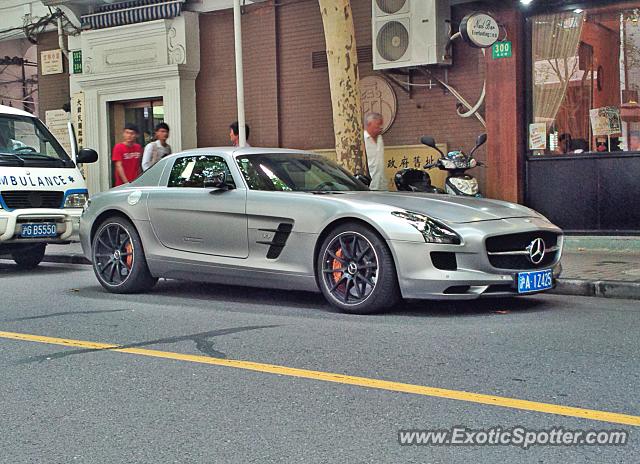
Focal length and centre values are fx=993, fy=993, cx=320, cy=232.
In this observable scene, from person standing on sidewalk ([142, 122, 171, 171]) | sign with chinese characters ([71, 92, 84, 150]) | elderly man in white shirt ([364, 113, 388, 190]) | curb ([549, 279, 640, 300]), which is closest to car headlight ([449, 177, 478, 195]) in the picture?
elderly man in white shirt ([364, 113, 388, 190])

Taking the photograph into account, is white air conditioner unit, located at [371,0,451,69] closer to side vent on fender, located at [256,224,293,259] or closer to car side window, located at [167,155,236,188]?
car side window, located at [167,155,236,188]

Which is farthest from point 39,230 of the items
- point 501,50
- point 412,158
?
point 501,50

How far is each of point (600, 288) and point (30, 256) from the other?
24.1ft

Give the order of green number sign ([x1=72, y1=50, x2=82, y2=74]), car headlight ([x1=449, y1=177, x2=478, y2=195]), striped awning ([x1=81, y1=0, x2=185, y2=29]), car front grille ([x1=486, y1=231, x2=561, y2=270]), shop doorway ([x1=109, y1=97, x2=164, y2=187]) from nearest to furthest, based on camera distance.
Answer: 1. car front grille ([x1=486, y1=231, x2=561, y2=270])
2. car headlight ([x1=449, y1=177, x2=478, y2=195])
3. striped awning ([x1=81, y1=0, x2=185, y2=29])
4. shop doorway ([x1=109, y1=97, x2=164, y2=187])
5. green number sign ([x1=72, y1=50, x2=82, y2=74])

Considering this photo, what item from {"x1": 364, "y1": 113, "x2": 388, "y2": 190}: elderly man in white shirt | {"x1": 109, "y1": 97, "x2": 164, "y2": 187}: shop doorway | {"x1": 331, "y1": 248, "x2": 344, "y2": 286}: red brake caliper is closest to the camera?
{"x1": 331, "y1": 248, "x2": 344, "y2": 286}: red brake caliper

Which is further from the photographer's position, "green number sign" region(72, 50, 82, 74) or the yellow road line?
"green number sign" region(72, 50, 82, 74)

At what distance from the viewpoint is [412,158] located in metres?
15.0

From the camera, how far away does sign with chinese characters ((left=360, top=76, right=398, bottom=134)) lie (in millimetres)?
15273

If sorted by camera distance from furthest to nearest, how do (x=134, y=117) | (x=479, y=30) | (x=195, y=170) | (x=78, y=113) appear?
1. (x=78, y=113)
2. (x=134, y=117)
3. (x=479, y=30)
4. (x=195, y=170)

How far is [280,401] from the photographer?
16.4 feet

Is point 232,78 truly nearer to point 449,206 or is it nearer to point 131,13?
point 131,13

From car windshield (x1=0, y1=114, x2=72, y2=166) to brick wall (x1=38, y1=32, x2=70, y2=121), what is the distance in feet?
23.7

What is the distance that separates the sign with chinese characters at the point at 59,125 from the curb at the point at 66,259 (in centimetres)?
650

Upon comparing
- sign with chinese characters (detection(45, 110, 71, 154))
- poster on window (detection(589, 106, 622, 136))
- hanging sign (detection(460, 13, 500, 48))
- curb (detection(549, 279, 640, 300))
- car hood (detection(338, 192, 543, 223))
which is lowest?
curb (detection(549, 279, 640, 300))
